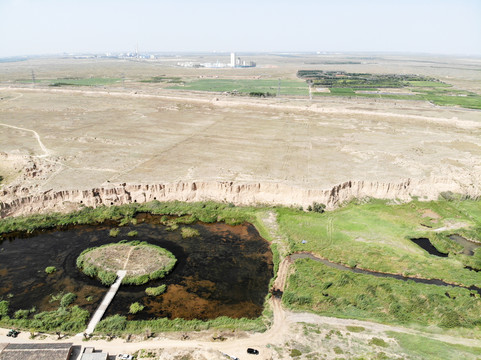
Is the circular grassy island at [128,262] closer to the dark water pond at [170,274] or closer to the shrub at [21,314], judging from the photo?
the dark water pond at [170,274]

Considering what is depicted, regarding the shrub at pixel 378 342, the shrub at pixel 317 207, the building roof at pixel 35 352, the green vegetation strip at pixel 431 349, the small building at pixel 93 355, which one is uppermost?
the shrub at pixel 317 207

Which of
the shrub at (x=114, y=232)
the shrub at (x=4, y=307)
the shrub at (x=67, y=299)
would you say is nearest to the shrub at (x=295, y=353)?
Result: the shrub at (x=67, y=299)

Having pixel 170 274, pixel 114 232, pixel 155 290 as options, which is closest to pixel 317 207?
pixel 170 274

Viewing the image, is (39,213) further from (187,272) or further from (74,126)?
(74,126)

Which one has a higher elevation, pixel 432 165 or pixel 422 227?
pixel 432 165

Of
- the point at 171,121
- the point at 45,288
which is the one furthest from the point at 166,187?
the point at 171,121

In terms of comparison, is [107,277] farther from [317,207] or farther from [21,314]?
[317,207]

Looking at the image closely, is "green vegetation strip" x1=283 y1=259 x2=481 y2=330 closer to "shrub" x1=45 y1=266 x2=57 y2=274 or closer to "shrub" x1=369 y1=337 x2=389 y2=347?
"shrub" x1=369 y1=337 x2=389 y2=347
